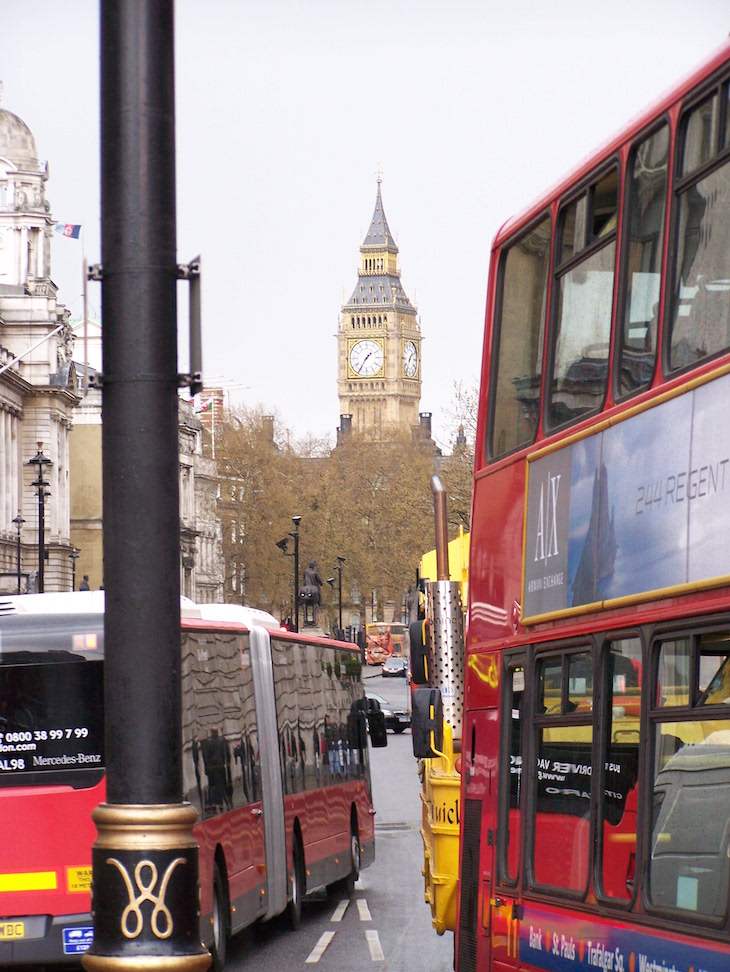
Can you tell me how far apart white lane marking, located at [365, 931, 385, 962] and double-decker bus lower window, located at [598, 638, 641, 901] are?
7313mm

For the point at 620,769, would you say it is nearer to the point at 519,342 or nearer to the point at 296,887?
the point at 519,342

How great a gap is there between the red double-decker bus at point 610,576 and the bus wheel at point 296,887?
7496 mm

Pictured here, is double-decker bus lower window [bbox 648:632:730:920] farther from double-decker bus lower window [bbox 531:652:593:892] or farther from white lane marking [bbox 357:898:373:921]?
white lane marking [bbox 357:898:373:921]

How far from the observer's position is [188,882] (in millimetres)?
4602

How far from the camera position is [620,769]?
6.38m

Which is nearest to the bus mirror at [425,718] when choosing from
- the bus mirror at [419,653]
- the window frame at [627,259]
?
the bus mirror at [419,653]

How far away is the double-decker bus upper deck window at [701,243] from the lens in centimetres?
582

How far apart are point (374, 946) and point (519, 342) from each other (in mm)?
7282

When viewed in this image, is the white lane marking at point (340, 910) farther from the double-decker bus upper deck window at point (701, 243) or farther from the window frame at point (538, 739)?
the double-decker bus upper deck window at point (701, 243)

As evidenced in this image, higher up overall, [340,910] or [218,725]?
[218,725]

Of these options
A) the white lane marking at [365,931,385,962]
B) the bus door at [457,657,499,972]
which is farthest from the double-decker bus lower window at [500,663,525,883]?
the white lane marking at [365,931,385,962]

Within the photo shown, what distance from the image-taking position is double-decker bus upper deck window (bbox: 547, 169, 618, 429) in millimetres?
6953

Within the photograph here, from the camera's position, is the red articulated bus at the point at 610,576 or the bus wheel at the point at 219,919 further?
the bus wheel at the point at 219,919

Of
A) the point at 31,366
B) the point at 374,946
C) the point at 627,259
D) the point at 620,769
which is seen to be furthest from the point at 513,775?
the point at 31,366
